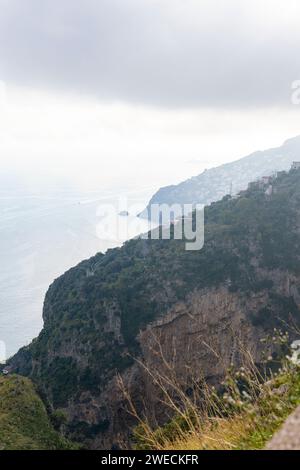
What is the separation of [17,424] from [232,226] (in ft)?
168

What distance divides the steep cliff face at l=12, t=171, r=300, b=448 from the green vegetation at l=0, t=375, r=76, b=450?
1097 inches

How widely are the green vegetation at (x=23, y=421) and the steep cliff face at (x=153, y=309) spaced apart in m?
27.9

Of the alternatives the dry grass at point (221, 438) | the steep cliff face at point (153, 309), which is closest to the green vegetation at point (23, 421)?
the dry grass at point (221, 438)

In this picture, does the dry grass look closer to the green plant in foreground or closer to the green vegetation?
the green plant in foreground

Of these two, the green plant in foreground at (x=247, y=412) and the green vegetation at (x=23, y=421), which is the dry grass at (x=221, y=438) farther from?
the green vegetation at (x=23, y=421)

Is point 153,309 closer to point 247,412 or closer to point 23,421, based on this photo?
point 23,421

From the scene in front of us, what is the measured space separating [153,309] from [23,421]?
130ft

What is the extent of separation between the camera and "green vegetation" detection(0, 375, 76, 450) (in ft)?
47.1

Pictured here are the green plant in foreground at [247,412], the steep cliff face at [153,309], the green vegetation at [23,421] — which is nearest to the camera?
the green plant in foreground at [247,412]

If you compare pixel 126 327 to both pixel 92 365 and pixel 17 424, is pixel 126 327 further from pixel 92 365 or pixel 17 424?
pixel 17 424

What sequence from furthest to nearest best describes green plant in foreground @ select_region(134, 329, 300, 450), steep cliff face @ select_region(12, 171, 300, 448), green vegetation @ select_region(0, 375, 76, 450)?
steep cliff face @ select_region(12, 171, 300, 448) → green vegetation @ select_region(0, 375, 76, 450) → green plant in foreground @ select_region(134, 329, 300, 450)

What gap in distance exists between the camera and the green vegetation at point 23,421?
14344mm

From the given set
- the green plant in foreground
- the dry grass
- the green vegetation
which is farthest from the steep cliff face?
the green plant in foreground

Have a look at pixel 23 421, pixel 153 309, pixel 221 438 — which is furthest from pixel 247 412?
pixel 153 309
